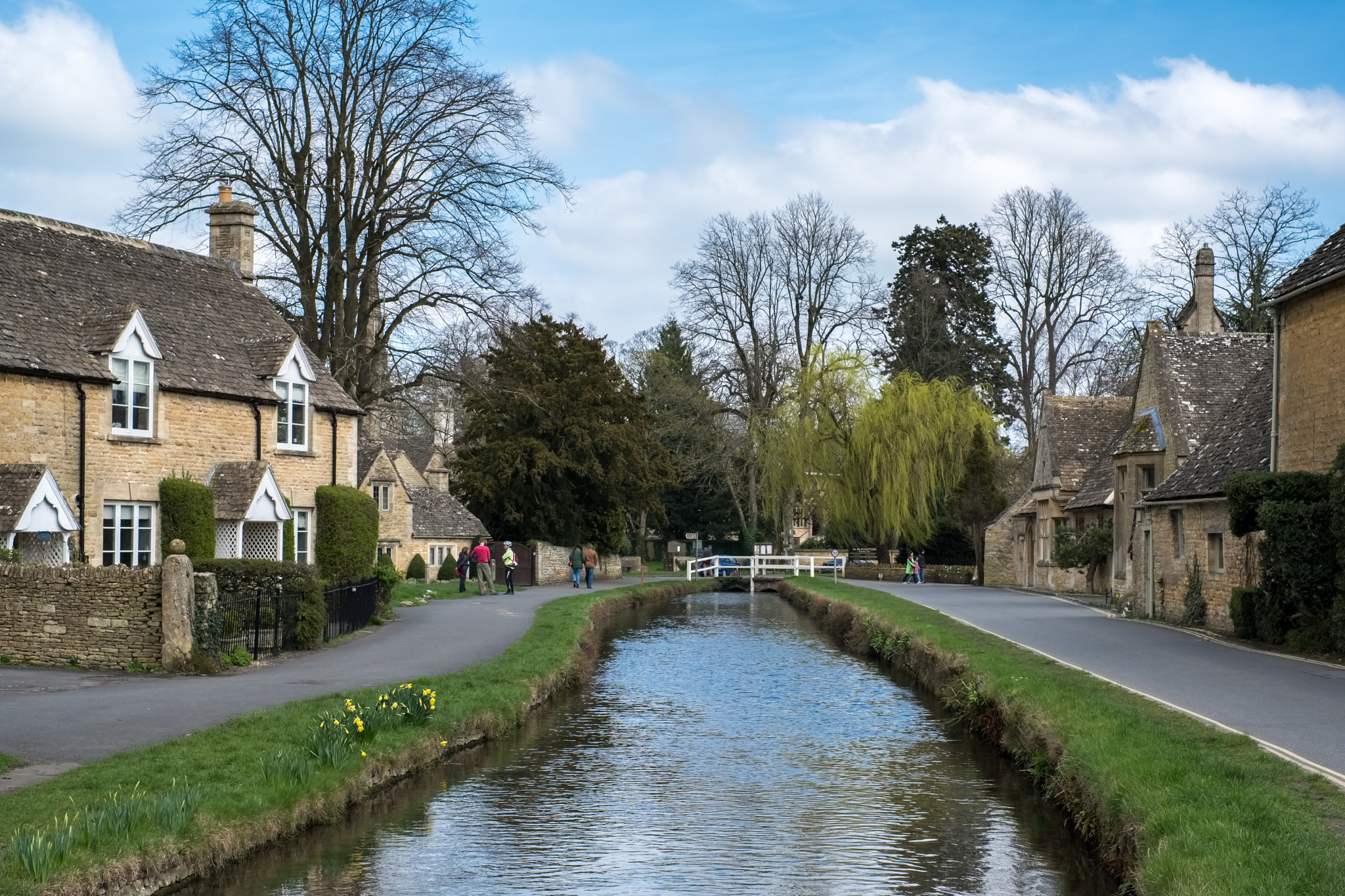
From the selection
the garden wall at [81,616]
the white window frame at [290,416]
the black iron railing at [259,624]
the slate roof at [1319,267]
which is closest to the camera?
the garden wall at [81,616]

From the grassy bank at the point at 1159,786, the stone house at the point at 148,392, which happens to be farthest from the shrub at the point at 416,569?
the grassy bank at the point at 1159,786

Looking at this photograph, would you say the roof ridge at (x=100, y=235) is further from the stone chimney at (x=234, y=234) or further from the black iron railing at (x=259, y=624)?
the black iron railing at (x=259, y=624)

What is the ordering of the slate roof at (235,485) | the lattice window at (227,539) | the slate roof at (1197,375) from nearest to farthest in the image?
the slate roof at (235,485)
the lattice window at (227,539)
the slate roof at (1197,375)

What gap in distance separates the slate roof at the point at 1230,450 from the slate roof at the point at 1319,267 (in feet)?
10.9

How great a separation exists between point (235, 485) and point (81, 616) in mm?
7651

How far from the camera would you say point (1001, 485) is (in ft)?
198

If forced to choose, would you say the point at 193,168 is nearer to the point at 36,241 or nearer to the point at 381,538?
the point at 36,241

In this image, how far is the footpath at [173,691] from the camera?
1289 cm

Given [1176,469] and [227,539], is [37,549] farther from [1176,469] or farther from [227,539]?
[1176,469]

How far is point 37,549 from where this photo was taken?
74.0ft

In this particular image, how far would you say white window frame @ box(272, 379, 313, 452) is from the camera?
29188mm

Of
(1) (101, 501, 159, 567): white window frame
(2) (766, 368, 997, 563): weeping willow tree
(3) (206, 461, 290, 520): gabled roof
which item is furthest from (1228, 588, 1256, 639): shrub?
(2) (766, 368, 997, 563): weeping willow tree

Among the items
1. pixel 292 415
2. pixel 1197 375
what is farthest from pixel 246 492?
pixel 1197 375

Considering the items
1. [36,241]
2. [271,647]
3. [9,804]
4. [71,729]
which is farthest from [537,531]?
[9,804]
